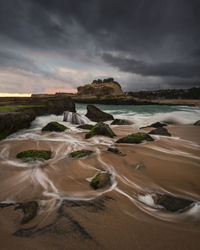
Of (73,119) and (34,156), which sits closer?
(34,156)

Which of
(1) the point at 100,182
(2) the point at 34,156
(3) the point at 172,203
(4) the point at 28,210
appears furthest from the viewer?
(2) the point at 34,156

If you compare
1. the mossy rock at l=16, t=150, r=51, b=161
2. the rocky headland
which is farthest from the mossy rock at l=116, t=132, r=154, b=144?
the rocky headland

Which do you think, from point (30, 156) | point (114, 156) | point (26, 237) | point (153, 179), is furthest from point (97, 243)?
point (30, 156)

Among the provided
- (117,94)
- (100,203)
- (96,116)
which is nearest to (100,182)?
(100,203)

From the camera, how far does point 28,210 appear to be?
1.50 meters

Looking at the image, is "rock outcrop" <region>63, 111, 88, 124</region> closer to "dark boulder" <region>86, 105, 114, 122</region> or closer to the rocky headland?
"dark boulder" <region>86, 105, 114, 122</region>

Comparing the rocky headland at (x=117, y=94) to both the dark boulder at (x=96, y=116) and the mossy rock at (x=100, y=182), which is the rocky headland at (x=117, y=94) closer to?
the dark boulder at (x=96, y=116)

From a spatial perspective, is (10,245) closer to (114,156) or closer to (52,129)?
(114,156)

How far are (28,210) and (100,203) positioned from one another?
90 cm

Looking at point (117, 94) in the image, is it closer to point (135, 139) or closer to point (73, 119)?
point (73, 119)

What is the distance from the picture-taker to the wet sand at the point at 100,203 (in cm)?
120

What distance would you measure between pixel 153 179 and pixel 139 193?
50 centimetres

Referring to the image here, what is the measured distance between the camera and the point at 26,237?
1.21 m

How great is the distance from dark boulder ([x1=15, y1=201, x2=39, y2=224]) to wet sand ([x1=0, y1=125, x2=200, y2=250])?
51 millimetres
